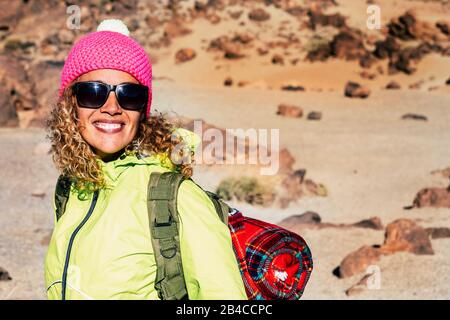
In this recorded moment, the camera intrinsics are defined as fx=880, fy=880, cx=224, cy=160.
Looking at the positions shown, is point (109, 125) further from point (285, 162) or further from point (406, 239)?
point (285, 162)

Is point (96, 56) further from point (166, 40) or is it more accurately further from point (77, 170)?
point (166, 40)

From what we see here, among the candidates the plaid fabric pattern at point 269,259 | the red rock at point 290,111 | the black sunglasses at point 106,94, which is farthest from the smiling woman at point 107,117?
the red rock at point 290,111

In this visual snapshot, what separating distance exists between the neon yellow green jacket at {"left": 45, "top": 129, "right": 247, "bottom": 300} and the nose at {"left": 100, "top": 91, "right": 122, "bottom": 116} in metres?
0.17

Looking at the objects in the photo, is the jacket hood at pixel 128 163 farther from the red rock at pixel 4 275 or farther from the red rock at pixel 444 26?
the red rock at pixel 444 26

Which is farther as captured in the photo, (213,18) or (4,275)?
(213,18)

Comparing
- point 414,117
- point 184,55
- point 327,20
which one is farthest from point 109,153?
point 327,20

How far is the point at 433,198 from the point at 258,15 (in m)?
20.6

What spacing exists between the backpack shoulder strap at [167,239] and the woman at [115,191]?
0.02 metres

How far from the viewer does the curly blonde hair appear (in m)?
2.68

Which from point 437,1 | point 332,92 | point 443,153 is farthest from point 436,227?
point 437,1

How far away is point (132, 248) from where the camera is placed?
2.44 meters

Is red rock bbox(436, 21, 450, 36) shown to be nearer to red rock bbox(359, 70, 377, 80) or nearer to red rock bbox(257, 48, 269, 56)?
red rock bbox(359, 70, 377, 80)

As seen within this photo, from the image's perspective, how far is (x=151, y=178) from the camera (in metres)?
2.51

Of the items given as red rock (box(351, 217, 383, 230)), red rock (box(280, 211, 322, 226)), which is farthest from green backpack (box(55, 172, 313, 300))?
red rock (box(351, 217, 383, 230))
